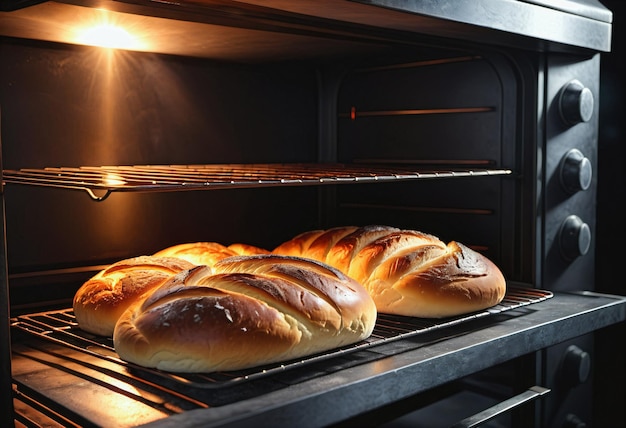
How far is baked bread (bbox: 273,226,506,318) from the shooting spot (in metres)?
1.37

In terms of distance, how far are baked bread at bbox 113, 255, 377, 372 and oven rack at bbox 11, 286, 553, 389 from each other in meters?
0.02

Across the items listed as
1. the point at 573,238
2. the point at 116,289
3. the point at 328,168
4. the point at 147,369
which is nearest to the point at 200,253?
the point at 116,289

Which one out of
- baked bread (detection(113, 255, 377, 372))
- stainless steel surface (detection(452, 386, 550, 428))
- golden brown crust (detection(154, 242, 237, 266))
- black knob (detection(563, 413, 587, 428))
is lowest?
black knob (detection(563, 413, 587, 428))

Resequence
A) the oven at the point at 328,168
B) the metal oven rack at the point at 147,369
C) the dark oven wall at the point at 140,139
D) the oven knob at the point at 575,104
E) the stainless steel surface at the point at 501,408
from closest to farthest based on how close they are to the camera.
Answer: the metal oven rack at the point at 147,369, the oven at the point at 328,168, the stainless steel surface at the point at 501,408, the dark oven wall at the point at 140,139, the oven knob at the point at 575,104

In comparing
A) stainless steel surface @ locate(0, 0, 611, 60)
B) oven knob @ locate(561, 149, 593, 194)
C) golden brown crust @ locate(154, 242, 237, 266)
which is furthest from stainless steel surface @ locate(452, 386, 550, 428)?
stainless steel surface @ locate(0, 0, 611, 60)

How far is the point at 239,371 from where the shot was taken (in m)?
1.07

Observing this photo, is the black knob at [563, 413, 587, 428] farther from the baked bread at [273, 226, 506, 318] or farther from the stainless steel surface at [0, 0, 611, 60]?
the stainless steel surface at [0, 0, 611, 60]

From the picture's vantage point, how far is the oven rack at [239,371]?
40.4 inches

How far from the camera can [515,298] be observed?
60.4 inches

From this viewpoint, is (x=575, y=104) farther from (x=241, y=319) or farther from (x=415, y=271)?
(x=241, y=319)

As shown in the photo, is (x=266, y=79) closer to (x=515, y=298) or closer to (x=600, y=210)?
(x=515, y=298)

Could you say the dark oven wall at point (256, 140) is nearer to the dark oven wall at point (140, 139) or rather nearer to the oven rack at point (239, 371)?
the dark oven wall at point (140, 139)

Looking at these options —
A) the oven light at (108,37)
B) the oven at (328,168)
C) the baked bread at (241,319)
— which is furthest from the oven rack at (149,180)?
the oven light at (108,37)

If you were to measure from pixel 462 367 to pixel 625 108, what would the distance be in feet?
3.57
